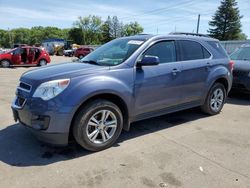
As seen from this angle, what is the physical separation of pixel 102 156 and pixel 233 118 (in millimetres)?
3398

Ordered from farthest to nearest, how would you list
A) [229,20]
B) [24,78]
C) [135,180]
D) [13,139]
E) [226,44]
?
[229,20], [226,44], [13,139], [24,78], [135,180]

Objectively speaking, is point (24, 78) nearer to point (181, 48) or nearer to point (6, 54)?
point (181, 48)

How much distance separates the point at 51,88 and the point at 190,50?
296 cm

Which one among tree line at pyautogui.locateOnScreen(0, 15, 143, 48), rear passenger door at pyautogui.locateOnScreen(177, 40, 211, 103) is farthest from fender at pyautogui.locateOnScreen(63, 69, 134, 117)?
tree line at pyautogui.locateOnScreen(0, 15, 143, 48)

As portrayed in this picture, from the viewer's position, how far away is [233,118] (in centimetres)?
584

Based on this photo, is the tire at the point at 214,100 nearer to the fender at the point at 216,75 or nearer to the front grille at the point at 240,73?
the fender at the point at 216,75

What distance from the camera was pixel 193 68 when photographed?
517cm

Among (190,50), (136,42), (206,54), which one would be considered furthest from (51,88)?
(206,54)

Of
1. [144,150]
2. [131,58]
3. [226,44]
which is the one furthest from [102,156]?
[226,44]

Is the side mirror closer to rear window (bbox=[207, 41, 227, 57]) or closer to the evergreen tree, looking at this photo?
rear window (bbox=[207, 41, 227, 57])

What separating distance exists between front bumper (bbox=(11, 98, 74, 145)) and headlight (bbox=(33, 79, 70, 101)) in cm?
9

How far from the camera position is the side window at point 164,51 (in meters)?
4.61

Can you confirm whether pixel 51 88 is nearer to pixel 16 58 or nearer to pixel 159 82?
pixel 159 82

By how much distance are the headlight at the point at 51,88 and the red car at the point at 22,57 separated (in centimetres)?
1606
